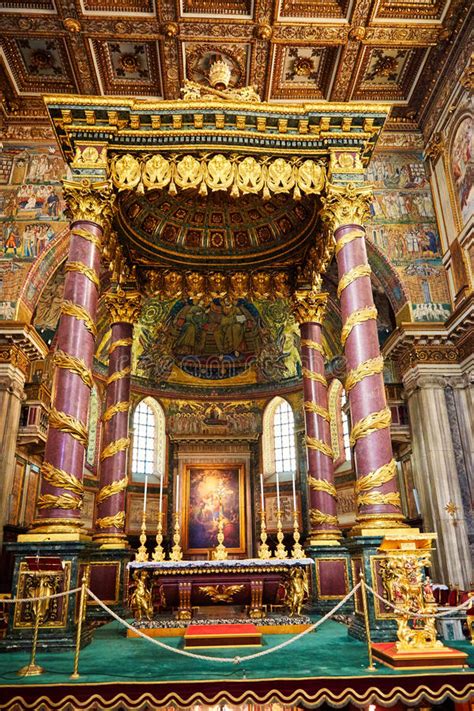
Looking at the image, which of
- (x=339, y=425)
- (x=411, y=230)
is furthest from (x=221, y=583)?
(x=339, y=425)

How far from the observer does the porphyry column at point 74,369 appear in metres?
7.07

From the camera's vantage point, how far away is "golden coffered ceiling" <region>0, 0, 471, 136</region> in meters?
13.2

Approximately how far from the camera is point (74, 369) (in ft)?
25.2

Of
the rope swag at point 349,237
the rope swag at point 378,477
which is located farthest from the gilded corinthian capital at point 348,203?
the rope swag at point 378,477

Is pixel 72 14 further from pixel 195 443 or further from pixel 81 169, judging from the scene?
pixel 195 443

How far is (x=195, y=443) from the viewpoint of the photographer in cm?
2050

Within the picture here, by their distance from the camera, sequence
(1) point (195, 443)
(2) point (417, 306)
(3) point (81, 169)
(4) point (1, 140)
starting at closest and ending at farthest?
(3) point (81, 169), (2) point (417, 306), (4) point (1, 140), (1) point (195, 443)

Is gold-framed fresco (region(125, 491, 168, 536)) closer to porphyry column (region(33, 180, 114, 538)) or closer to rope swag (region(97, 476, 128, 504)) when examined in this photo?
rope swag (region(97, 476, 128, 504))

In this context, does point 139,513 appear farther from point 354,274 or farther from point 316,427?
point 354,274

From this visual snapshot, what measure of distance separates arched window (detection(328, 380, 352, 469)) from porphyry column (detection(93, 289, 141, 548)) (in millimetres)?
9039

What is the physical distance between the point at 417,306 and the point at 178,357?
9.94m

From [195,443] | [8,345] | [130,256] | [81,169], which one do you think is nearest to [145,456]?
[195,443]

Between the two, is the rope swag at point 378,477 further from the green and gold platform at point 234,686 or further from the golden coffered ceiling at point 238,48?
the golden coffered ceiling at point 238,48

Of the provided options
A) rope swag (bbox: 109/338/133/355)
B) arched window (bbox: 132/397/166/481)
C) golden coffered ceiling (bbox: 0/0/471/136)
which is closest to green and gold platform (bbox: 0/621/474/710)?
rope swag (bbox: 109/338/133/355)
